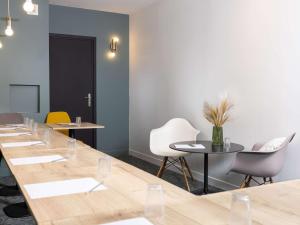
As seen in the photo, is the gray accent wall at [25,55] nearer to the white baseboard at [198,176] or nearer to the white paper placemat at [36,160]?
the white baseboard at [198,176]

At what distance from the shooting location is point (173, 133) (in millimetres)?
4867

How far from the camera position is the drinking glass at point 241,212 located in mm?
1076

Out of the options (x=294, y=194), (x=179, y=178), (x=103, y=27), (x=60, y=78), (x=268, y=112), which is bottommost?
(x=179, y=178)

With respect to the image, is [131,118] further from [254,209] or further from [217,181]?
[254,209]

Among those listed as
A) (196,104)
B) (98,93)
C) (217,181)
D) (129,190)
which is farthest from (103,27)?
(129,190)

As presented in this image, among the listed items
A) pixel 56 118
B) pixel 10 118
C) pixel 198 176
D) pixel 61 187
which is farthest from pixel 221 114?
pixel 10 118

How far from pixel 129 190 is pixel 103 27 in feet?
18.1

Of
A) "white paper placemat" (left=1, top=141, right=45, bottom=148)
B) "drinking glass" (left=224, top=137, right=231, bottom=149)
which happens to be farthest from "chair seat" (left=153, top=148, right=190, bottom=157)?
"white paper placemat" (left=1, top=141, right=45, bottom=148)

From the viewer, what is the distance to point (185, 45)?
5094 millimetres

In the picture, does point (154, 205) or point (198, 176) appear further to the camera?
point (198, 176)

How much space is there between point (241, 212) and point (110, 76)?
5.84 meters

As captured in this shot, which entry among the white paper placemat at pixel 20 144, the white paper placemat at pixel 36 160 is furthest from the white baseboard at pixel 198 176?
the white paper placemat at pixel 36 160

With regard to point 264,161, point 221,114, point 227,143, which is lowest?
point 264,161

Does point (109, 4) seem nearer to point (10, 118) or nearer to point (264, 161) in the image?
point (10, 118)
